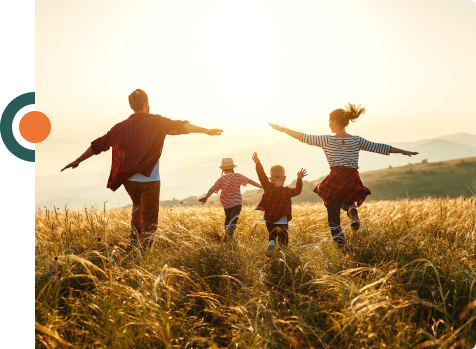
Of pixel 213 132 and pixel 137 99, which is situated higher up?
pixel 137 99

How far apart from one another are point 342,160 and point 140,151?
119 inches

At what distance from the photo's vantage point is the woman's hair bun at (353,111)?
17.3 ft

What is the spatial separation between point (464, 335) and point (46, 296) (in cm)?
348

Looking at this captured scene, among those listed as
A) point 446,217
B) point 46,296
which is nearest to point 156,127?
point 46,296

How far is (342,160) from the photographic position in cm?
518

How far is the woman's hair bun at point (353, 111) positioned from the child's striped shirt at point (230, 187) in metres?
2.27

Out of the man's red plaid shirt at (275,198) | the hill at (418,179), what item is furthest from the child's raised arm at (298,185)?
the hill at (418,179)

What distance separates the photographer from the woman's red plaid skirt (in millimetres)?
5141

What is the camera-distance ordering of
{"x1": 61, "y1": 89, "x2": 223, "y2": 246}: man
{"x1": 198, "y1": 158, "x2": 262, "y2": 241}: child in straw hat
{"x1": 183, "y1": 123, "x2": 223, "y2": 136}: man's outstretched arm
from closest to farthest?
{"x1": 61, "y1": 89, "x2": 223, "y2": 246}: man, {"x1": 183, "y1": 123, "x2": 223, "y2": 136}: man's outstretched arm, {"x1": 198, "y1": 158, "x2": 262, "y2": 241}: child in straw hat

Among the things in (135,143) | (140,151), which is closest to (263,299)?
(140,151)

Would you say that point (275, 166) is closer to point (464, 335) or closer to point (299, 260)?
point (299, 260)

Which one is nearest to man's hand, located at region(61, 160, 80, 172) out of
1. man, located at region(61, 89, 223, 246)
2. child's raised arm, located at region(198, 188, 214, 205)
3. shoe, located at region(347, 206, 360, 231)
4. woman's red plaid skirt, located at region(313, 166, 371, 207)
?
man, located at region(61, 89, 223, 246)

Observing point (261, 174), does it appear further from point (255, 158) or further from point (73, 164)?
point (73, 164)

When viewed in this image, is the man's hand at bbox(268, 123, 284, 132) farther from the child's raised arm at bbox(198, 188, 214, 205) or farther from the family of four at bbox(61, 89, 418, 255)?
the child's raised arm at bbox(198, 188, 214, 205)
